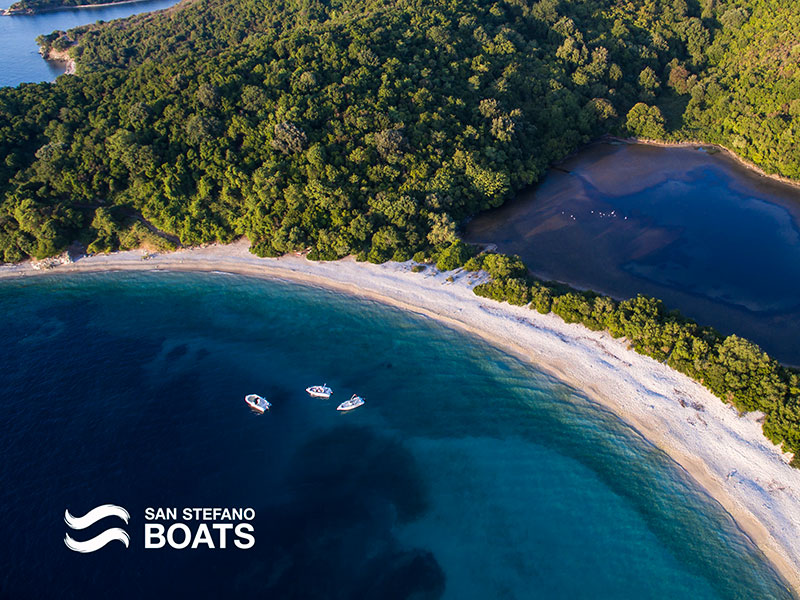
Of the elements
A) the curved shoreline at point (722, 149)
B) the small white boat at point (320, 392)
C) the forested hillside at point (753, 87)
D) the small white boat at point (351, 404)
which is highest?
the forested hillside at point (753, 87)

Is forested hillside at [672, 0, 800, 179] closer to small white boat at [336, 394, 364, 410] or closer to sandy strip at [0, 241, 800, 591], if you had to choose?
sandy strip at [0, 241, 800, 591]

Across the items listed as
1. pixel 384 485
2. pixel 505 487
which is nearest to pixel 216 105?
pixel 384 485

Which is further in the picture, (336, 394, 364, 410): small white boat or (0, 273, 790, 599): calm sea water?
(336, 394, 364, 410): small white boat

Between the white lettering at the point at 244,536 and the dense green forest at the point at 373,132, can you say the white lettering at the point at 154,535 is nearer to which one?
the white lettering at the point at 244,536

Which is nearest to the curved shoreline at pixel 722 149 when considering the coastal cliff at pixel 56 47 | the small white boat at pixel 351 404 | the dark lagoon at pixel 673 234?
the dark lagoon at pixel 673 234

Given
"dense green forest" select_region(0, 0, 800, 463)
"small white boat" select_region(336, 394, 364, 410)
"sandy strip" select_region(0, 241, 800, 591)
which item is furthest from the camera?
"dense green forest" select_region(0, 0, 800, 463)

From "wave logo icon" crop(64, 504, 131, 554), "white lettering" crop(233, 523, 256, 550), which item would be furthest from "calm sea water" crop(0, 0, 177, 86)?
"white lettering" crop(233, 523, 256, 550)
